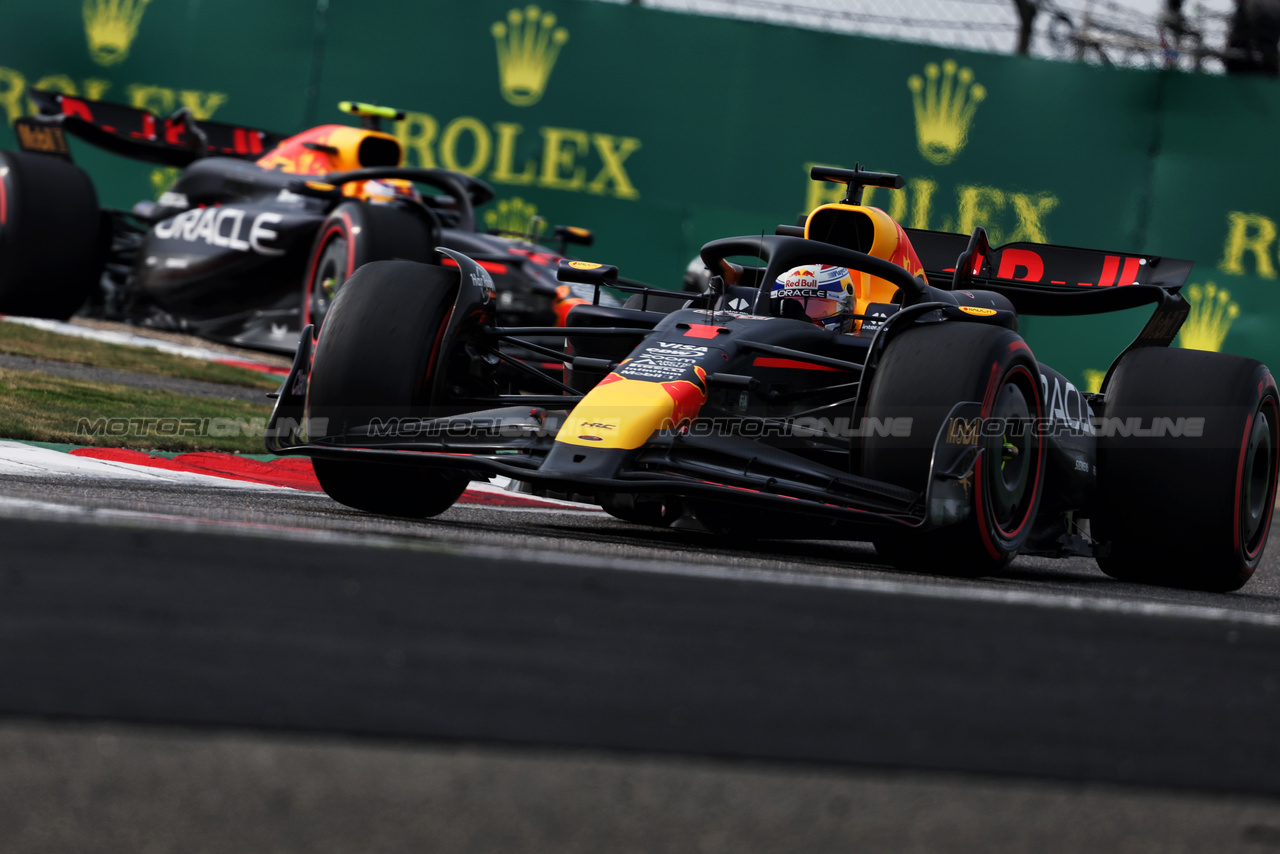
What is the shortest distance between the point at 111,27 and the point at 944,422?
1193cm

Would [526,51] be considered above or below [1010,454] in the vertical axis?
above

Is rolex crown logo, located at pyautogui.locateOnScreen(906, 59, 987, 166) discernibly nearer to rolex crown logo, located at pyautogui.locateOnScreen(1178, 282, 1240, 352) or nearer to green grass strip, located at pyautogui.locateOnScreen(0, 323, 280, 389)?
rolex crown logo, located at pyautogui.locateOnScreen(1178, 282, 1240, 352)

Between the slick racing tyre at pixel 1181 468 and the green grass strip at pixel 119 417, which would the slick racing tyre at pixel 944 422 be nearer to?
the slick racing tyre at pixel 1181 468

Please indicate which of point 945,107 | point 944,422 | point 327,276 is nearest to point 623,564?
point 944,422

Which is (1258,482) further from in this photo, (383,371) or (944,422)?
(383,371)

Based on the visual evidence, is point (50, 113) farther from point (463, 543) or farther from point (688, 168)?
point (463, 543)

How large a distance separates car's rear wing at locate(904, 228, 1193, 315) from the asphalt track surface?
329 centimetres

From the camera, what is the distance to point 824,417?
17.8ft

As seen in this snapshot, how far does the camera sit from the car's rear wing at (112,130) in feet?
40.1

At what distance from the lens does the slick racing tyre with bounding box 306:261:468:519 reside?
5.57 meters

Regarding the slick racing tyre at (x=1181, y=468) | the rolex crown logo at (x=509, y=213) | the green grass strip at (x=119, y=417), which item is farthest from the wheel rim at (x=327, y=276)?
the slick racing tyre at (x=1181, y=468)

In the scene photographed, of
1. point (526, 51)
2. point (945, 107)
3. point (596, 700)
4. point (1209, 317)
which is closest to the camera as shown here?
point (596, 700)

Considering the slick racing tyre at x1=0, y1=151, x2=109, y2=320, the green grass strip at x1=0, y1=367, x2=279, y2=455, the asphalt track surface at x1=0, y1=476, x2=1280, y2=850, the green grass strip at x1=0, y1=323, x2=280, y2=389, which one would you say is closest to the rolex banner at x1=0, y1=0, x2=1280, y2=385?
the slick racing tyre at x1=0, y1=151, x2=109, y2=320

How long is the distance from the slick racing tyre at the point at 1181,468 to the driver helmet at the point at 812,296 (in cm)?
114
